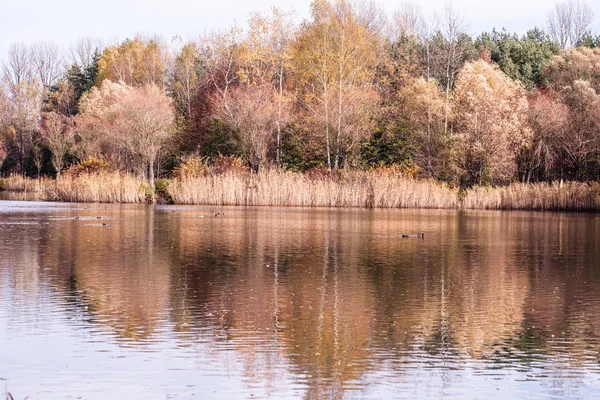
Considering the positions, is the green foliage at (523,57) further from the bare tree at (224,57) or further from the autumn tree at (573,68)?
the bare tree at (224,57)

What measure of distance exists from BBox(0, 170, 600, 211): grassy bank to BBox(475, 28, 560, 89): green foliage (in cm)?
2123

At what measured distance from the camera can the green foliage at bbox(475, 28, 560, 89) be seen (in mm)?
58531

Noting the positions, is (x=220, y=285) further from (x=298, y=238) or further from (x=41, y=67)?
(x=41, y=67)

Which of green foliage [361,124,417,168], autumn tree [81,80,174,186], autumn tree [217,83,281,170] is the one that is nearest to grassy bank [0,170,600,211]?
autumn tree [81,80,174,186]

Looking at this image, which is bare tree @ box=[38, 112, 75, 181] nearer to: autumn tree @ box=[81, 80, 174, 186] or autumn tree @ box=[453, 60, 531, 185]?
autumn tree @ box=[81, 80, 174, 186]

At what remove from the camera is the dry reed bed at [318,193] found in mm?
36281

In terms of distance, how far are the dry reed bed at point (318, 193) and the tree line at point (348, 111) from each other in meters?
5.16

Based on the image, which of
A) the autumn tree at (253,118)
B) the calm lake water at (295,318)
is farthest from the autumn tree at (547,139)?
the calm lake water at (295,318)

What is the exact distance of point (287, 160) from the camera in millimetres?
49875

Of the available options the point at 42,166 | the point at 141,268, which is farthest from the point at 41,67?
the point at 141,268

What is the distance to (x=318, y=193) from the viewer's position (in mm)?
36531

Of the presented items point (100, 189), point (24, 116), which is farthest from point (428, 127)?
point (24, 116)

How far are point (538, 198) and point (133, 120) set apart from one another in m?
22.8

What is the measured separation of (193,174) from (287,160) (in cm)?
1062
